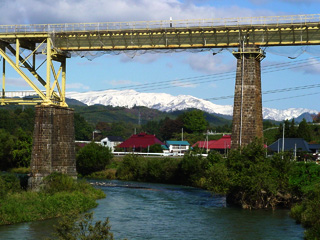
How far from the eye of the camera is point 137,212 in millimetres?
42844

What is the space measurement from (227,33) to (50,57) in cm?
1562

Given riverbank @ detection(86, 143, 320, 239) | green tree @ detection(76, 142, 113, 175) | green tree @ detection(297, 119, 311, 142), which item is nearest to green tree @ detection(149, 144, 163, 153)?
green tree @ detection(297, 119, 311, 142)

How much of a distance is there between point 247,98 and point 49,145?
56.4 ft

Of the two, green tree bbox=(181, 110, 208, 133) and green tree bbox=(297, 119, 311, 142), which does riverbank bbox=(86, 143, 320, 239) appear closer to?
green tree bbox=(297, 119, 311, 142)

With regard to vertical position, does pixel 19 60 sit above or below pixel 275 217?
above

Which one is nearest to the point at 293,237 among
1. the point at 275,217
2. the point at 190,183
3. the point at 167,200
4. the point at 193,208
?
the point at 275,217

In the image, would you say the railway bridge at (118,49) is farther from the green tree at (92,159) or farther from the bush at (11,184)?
the green tree at (92,159)

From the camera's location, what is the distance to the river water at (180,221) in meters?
33.8

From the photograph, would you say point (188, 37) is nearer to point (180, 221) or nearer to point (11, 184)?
point (180, 221)

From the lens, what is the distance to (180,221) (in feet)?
127

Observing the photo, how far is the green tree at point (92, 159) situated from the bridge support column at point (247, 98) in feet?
130

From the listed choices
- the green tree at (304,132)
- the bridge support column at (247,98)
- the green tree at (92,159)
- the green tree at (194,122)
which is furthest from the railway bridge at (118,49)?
the green tree at (194,122)

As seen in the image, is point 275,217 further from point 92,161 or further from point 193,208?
point 92,161

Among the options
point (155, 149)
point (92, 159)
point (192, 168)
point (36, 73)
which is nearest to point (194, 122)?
point (155, 149)
